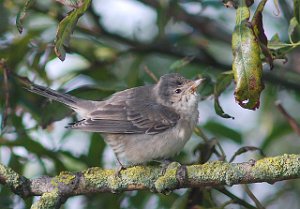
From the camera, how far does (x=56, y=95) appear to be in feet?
14.6

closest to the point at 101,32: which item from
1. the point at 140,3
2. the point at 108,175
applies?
the point at 140,3

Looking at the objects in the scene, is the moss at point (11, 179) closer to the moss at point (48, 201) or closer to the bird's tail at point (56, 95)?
the moss at point (48, 201)

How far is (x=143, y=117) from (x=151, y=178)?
1381mm

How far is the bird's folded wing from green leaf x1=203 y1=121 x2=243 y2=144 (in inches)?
13.1

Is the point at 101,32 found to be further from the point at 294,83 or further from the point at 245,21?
the point at 245,21

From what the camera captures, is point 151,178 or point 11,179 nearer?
point 11,179

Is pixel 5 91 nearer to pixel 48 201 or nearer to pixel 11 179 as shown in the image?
pixel 11 179

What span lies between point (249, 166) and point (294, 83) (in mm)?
2028

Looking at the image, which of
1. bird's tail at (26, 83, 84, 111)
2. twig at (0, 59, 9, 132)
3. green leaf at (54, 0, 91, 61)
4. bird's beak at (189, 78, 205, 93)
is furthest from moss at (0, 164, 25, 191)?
bird's beak at (189, 78, 205, 93)

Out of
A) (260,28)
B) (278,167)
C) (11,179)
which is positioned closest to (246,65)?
(260,28)

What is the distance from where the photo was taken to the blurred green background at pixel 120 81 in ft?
14.3

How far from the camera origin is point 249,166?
3092mm

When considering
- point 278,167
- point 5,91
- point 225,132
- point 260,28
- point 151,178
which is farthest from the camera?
point 225,132

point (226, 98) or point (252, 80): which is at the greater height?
point (252, 80)
